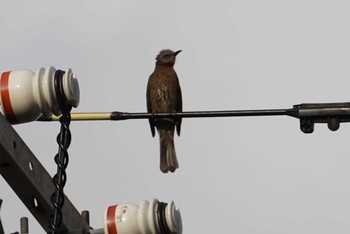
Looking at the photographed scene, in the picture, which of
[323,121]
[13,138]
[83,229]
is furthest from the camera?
[323,121]

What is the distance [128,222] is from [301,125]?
1.72 metres

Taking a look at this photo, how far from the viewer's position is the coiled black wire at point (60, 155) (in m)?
4.09

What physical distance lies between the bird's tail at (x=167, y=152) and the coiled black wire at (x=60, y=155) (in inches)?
271

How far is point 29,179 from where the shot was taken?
4.41 metres

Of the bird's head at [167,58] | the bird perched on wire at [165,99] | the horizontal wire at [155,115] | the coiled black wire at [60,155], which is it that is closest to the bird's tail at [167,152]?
the bird perched on wire at [165,99]

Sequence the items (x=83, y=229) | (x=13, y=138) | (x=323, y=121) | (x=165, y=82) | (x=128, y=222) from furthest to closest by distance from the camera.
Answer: (x=165, y=82) → (x=323, y=121) → (x=83, y=229) → (x=13, y=138) → (x=128, y=222)

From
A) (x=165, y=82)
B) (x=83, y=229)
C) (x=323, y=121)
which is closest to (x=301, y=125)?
(x=323, y=121)

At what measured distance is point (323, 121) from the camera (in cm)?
538

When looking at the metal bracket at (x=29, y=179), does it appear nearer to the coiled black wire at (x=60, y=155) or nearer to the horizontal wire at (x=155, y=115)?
the coiled black wire at (x=60, y=155)

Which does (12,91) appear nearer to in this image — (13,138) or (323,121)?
(13,138)

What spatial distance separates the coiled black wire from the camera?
4.09m

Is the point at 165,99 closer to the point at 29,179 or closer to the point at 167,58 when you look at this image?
the point at 167,58

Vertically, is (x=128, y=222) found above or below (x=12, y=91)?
below

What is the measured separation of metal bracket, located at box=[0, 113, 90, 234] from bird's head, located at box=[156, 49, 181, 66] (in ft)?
25.2
